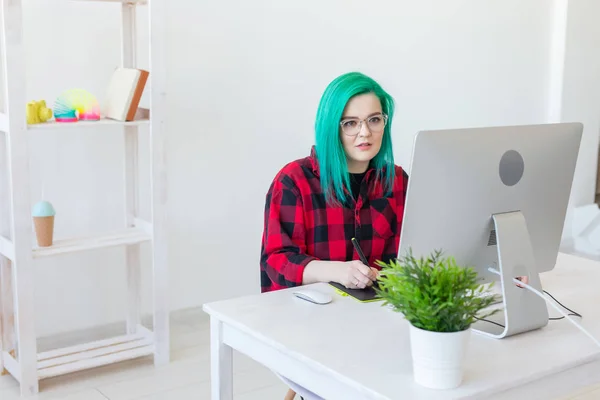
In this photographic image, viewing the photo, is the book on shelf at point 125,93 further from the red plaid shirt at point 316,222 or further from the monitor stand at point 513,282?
the monitor stand at point 513,282

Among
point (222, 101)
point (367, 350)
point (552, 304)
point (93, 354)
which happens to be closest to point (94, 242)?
point (93, 354)

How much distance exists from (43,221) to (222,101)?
3.50 ft

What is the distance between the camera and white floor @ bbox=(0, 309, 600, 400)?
287 cm

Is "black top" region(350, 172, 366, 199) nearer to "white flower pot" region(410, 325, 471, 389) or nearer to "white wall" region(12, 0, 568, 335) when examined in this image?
"white flower pot" region(410, 325, 471, 389)

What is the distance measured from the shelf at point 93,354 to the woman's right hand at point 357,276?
4.65 ft

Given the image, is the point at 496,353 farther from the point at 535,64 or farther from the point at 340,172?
the point at 535,64

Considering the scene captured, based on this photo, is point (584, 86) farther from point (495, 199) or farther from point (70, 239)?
point (495, 199)

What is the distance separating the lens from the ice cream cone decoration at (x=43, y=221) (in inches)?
111

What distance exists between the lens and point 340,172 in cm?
218

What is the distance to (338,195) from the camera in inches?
87.0

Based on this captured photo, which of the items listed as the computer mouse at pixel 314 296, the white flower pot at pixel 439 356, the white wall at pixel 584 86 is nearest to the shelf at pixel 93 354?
the computer mouse at pixel 314 296

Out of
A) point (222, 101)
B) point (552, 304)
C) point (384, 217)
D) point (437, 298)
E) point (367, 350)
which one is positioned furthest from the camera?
point (222, 101)

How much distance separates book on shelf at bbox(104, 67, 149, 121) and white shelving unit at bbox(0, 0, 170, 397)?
0.04 meters

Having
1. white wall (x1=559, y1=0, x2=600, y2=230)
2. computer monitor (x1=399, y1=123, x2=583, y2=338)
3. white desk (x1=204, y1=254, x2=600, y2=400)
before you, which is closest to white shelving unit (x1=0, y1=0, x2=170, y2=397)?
white desk (x1=204, y1=254, x2=600, y2=400)
